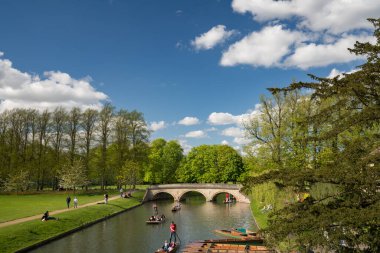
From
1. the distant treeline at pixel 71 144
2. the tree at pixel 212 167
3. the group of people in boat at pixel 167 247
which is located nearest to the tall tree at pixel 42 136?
the distant treeline at pixel 71 144

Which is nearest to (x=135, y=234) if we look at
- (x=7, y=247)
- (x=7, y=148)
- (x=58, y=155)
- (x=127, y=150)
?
(x=7, y=247)

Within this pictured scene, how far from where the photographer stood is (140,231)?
34.2 m

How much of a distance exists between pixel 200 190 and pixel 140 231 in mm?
30634

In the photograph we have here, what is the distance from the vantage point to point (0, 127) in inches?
2522

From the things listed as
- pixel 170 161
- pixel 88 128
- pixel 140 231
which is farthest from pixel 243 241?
pixel 170 161

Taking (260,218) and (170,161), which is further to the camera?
(170,161)

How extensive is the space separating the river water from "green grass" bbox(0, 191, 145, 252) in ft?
3.46

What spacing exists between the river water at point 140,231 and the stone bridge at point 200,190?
11.9 metres

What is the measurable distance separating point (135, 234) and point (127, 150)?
31.2 m

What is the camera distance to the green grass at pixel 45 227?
990 inches

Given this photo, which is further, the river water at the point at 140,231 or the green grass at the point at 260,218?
the green grass at the point at 260,218

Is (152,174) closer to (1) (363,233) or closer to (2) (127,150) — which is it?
(2) (127,150)

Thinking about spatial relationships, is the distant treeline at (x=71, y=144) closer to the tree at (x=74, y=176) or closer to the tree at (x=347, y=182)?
the tree at (x=74, y=176)

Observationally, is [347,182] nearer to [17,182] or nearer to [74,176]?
[74,176]
